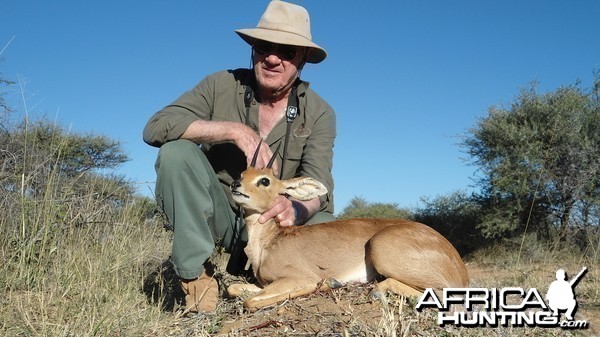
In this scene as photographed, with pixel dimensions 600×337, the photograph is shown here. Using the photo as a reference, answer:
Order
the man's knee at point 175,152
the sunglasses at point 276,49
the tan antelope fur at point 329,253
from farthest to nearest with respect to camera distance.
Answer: the sunglasses at point 276,49 < the man's knee at point 175,152 < the tan antelope fur at point 329,253

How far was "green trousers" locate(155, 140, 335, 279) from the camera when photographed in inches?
167

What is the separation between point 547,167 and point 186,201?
405 inches

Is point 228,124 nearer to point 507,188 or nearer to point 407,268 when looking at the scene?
point 407,268

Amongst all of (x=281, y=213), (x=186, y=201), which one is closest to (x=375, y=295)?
(x=281, y=213)

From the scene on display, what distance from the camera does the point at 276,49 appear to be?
5168 mm

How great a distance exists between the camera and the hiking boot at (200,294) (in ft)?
13.9

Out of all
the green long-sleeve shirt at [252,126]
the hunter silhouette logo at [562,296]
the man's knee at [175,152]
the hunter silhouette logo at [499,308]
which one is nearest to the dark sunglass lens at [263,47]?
the green long-sleeve shirt at [252,126]

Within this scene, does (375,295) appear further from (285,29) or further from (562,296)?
(285,29)

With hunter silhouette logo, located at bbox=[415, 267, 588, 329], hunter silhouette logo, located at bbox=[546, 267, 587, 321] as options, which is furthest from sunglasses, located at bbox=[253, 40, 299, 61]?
hunter silhouette logo, located at bbox=[546, 267, 587, 321]

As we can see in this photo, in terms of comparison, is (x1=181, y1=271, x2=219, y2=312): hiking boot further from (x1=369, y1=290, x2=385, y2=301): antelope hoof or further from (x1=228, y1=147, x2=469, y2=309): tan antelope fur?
(x1=369, y1=290, x2=385, y2=301): antelope hoof

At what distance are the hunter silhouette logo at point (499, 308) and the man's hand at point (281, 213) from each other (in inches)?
52.4

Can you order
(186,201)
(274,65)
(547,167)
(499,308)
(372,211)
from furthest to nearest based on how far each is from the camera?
(372,211) < (547,167) < (274,65) < (186,201) < (499,308)

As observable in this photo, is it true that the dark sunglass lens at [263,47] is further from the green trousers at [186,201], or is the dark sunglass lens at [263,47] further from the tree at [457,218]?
the tree at [457,218]

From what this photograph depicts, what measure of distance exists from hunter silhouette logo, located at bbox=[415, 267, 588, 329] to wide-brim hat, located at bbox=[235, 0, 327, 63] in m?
2.45
